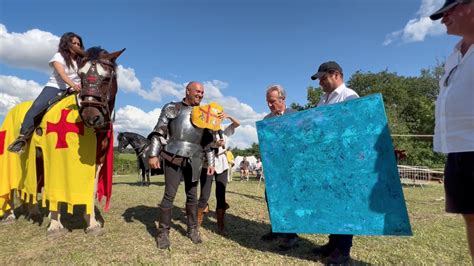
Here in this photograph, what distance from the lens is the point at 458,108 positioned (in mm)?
1938

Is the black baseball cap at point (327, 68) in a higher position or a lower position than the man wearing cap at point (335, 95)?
higher

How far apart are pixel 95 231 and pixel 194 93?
2.39 metres

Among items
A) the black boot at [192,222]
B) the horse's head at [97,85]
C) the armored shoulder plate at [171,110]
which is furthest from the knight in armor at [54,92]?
the black boot at [192,222]

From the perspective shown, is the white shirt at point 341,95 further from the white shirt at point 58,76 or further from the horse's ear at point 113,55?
the white shirt at point 58,76

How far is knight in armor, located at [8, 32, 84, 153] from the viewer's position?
4598 mm

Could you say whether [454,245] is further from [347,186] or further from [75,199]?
[75,199]

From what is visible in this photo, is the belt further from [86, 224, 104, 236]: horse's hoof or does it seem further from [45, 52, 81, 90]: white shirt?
[45, 52, 81, 90]: white shirt

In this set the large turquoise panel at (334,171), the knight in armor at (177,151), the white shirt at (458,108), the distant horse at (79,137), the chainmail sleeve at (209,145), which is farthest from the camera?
the chainmail sleeve at (209,145)

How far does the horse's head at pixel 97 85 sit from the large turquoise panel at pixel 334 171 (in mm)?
1931

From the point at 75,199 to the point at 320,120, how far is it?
319 centimetres

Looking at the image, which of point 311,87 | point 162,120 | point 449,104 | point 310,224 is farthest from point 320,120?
point 311,87

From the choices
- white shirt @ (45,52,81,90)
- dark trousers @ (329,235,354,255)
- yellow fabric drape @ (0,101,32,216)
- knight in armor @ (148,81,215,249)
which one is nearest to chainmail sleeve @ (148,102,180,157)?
knight in armor @ (148,81,215,249)

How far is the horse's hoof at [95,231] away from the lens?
4.51 m

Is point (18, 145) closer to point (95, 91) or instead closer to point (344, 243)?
→ point (95, 91)
